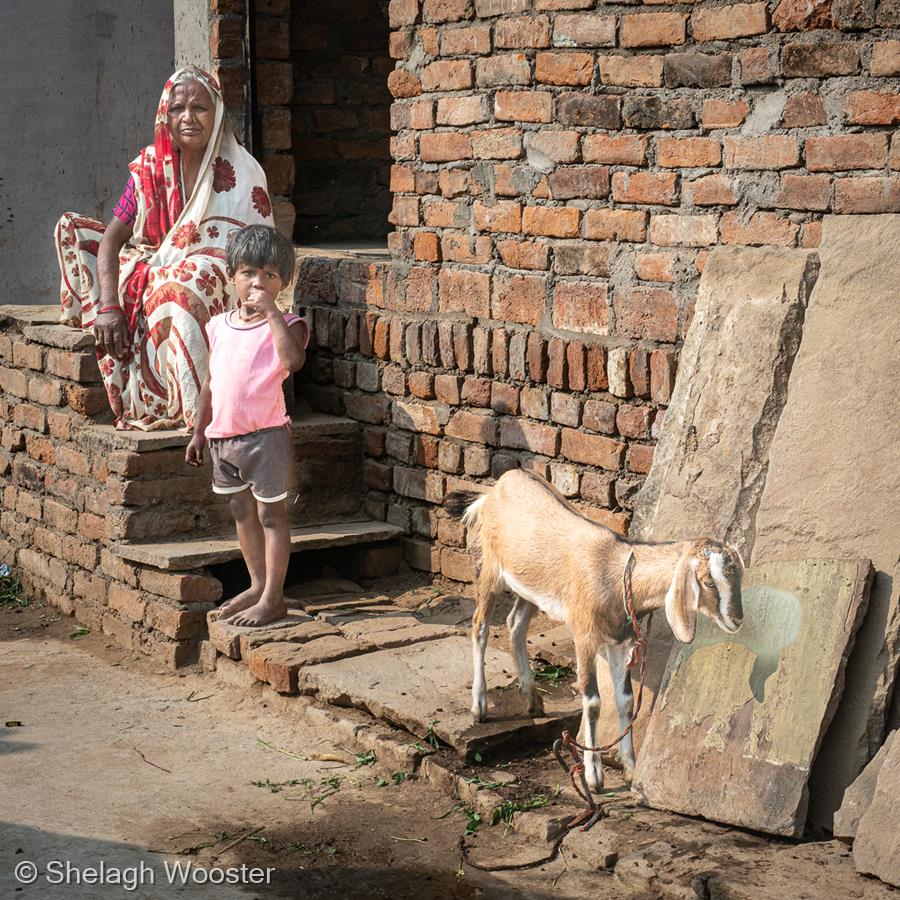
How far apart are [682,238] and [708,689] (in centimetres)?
163

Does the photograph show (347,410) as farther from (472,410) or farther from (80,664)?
(80,664)

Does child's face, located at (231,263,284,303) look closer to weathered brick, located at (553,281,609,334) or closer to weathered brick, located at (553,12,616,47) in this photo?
weathered brick, located at (553,281,609,334)

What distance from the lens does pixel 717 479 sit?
14.1 ft

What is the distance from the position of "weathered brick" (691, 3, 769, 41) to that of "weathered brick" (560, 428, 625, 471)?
1.41m

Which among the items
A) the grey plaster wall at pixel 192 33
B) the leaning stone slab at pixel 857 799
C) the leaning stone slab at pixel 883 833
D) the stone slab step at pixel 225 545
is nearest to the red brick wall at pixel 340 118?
the grey plaster wall at pixel 192 33

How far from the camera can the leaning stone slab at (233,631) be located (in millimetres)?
5305

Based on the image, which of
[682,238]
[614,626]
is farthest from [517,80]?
[614,626]

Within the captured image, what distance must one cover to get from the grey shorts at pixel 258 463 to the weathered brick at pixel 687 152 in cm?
169

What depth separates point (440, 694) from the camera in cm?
473

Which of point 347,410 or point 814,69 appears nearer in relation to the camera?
point 814,69

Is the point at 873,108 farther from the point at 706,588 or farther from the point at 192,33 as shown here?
the point at 192,33

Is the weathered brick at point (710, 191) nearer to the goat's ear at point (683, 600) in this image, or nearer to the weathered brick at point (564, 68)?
the weathered brick at point (564, 68)

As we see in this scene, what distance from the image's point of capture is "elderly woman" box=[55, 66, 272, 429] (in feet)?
19.0

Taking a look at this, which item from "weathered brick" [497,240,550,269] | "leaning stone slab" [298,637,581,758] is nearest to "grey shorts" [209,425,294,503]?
"leaning stone slab" [298,637,581,758]
